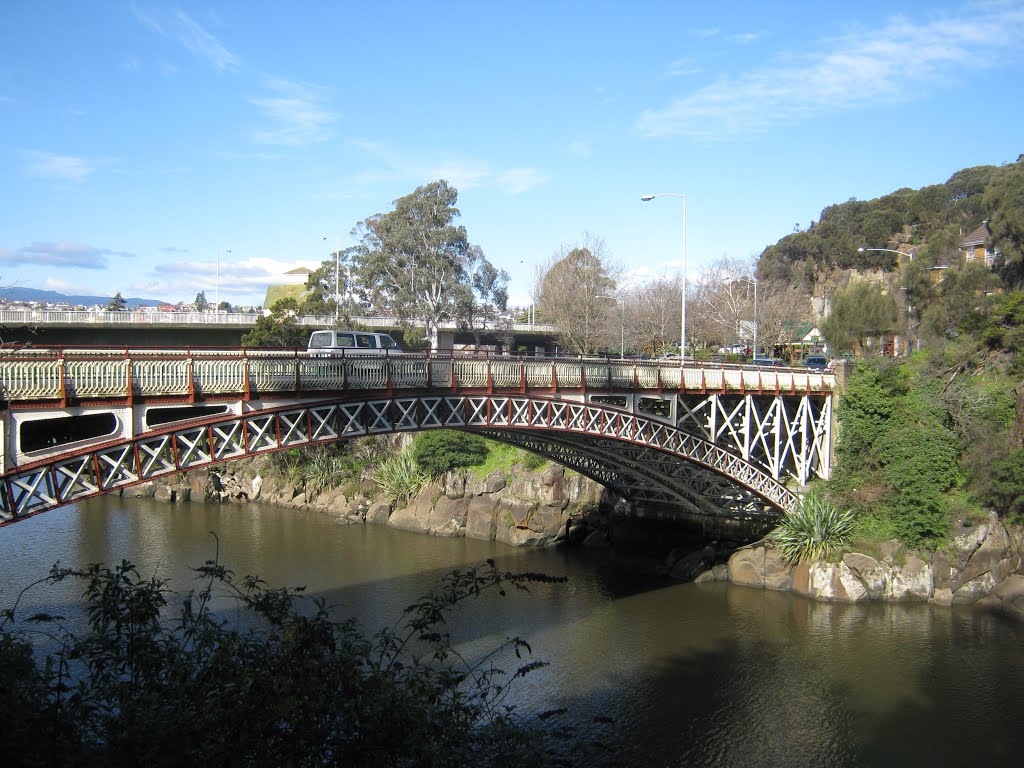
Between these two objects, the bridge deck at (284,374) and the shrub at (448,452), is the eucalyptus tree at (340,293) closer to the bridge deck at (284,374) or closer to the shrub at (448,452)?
the shrub at (448,452)

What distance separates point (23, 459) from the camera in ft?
53.1

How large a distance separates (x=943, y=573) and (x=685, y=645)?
11.1 m

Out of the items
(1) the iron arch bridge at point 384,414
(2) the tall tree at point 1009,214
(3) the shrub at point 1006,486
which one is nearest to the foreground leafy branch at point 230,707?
(1) the iron arch bridge at point 384,414

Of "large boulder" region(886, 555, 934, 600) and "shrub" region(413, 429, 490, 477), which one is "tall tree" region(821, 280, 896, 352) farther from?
"shrub" region(413, 429, 490, 477)

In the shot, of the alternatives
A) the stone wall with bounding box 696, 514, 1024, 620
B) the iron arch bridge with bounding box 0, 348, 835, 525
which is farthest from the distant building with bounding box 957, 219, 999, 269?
the stone wall with bounding box 696, 514, 1024, 620

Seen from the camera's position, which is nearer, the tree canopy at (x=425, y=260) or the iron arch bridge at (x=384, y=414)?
the iron arch bridge at (x=384, y=414)

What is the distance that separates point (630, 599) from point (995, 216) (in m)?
29.3

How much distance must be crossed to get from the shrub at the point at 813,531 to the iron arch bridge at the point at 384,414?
1.00 metres

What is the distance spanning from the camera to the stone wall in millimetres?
30828

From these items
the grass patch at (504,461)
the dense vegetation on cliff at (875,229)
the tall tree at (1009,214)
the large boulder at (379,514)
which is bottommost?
the large boulder at (379,514)

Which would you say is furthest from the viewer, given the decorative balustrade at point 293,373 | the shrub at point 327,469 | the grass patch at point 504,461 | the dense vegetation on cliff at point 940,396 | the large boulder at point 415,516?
the shrub at point 327,469

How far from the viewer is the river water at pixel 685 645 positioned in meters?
21.2

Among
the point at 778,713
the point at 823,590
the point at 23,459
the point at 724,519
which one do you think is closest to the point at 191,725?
the point at 23,459

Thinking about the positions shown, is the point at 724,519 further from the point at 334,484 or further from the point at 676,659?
the point at 334,484
